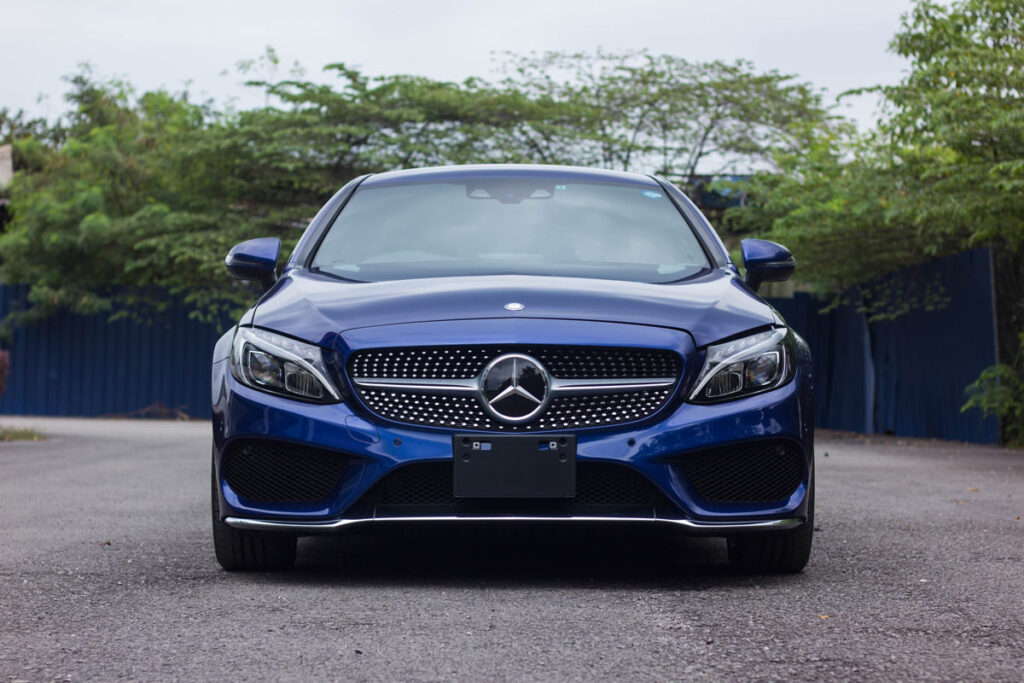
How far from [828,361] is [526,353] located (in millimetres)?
17303

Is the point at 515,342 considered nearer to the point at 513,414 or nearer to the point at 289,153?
the point at 513,414

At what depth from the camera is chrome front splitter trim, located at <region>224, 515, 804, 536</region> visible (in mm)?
4172

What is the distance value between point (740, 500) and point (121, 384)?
21557mm

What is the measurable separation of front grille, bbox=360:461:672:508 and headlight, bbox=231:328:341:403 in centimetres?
32

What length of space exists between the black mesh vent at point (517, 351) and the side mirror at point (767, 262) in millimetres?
927

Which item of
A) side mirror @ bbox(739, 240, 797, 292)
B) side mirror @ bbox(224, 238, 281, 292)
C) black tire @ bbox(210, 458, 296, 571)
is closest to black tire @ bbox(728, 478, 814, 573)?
side mirror @ bbox(739, 240, 797, 292)

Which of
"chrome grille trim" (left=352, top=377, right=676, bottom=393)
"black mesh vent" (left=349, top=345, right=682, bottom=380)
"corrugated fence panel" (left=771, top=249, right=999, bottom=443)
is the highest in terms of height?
"black mesh vent" (left=349, top=345, right=682, bottom=380)

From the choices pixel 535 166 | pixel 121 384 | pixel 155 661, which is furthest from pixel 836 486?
pixel 121 384

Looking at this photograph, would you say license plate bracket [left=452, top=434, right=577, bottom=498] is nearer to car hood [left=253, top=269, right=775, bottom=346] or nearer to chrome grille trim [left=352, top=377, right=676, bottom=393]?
chrome grille trim [left=352, top=377, right=676, bottom=393]

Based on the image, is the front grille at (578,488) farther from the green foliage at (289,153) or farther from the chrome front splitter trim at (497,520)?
the green foliage at (289,153)

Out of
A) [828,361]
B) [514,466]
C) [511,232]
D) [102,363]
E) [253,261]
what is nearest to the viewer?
[514,466]

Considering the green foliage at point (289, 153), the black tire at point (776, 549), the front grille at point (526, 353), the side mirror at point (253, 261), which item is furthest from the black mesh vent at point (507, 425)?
the green foliage at point (289, 153)

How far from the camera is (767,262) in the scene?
5051 millimetres

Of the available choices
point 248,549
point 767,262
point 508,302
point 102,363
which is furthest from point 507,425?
point 102,363
